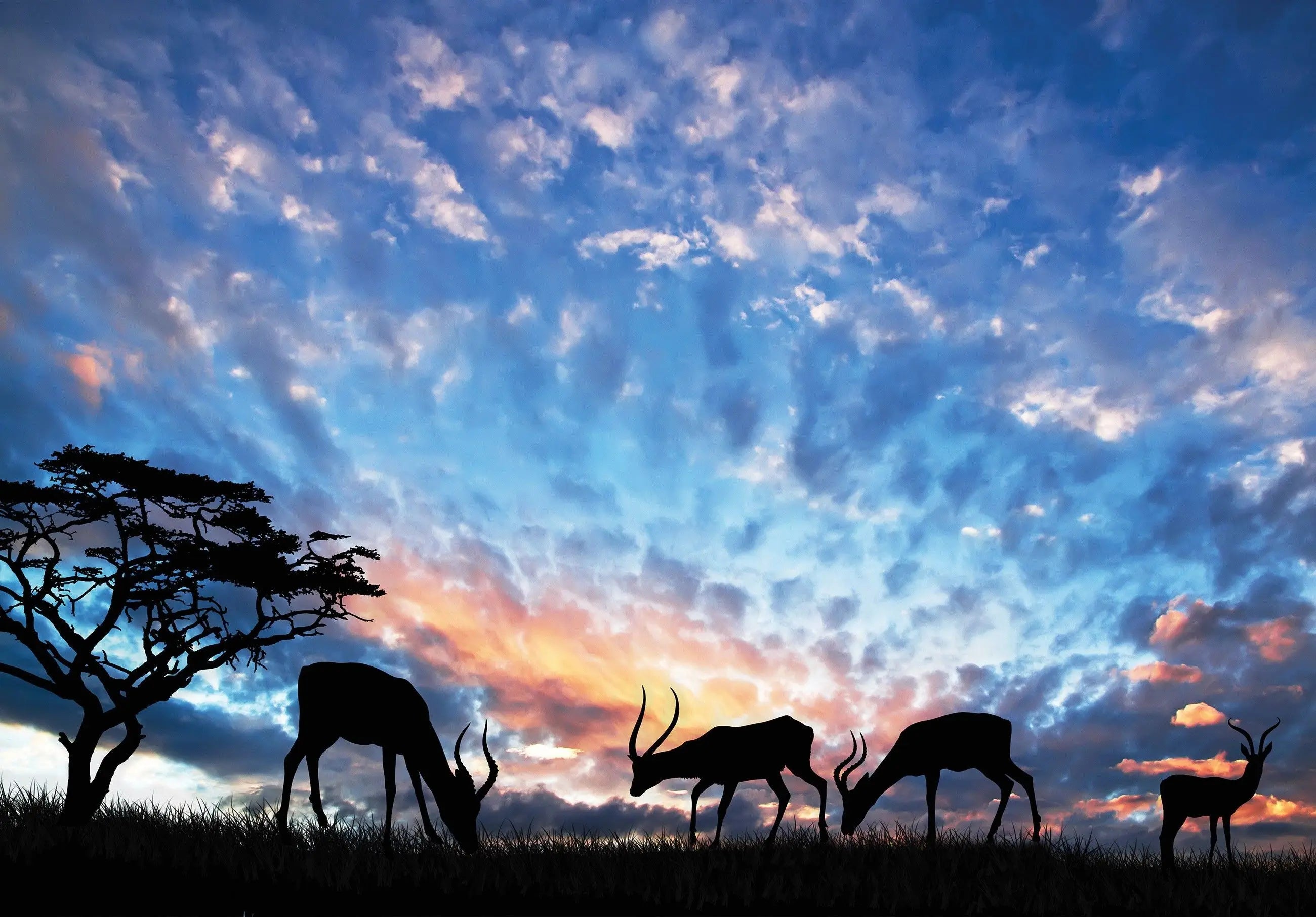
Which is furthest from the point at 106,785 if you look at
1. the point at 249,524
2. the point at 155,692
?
the point at 249,524

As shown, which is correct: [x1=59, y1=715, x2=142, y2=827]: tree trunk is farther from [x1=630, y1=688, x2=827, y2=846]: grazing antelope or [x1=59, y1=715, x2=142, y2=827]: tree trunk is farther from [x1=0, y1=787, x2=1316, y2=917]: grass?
[x1=630, y1=688, x2=827, y2=846]: grazing antelope

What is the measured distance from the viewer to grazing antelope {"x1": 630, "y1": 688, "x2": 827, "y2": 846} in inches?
650

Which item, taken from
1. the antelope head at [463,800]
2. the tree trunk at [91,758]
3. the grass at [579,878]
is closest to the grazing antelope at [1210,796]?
the grass at [579,878]

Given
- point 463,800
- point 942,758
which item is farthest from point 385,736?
point 942,758

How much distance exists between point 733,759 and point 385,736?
5.94m

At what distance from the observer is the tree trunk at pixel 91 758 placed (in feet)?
66.3

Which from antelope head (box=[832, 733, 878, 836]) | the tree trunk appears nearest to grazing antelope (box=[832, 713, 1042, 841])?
antelope head (box=[832, 733, 878, 836])

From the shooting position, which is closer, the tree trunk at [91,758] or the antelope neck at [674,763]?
the antelope neck at [674,763]

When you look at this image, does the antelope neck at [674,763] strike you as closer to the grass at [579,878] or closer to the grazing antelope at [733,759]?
the grazing antelope at [733,759]

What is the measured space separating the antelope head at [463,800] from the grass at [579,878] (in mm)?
1222

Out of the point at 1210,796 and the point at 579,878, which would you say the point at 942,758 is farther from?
the point at 579,878

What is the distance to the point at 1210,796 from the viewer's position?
14.9 m

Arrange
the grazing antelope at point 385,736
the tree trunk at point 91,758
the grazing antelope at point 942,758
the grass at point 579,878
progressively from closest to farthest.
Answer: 1. the grass at point 579,878
2. the grazing antelope at point 385,736
3. the grazing antelope at point 942,758
4. the tree trunk at point 91,758

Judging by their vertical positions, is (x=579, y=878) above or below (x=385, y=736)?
below
